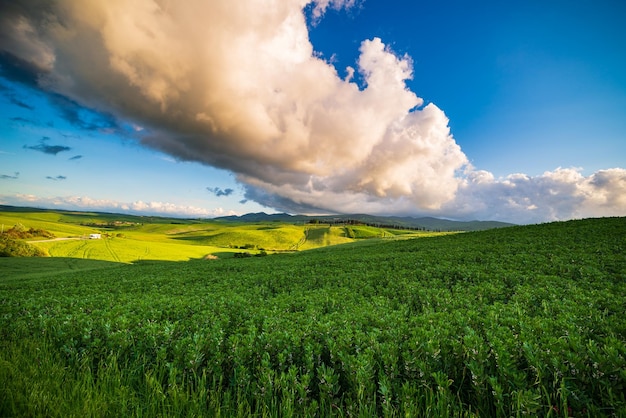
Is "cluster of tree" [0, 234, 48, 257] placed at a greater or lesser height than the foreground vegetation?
lesser

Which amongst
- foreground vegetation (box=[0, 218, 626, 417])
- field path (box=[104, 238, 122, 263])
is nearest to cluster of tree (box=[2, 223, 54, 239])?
field path (box=[104, 238, 122, 263])

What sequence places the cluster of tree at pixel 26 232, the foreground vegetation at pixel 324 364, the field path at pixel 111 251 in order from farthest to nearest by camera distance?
the cluster of tree at pixel 26 232, the field path at pixel 111 251, the foreground vegetation at pixel 324 364

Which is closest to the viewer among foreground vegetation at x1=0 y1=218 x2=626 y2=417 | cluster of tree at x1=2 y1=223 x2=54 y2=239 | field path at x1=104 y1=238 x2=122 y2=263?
foreground vegetation at x1=0 y1=218 x2=626 y2=417

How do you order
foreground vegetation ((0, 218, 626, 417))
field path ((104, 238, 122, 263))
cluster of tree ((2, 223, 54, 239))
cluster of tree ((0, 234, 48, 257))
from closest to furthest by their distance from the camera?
foreground vegetation ((0, 218, 626, 417)) → cluster of tree ((0, 234, 48, 257)) → field path ((104, 238, 122, 263)) → cluster of tree ((2, 223, 54, 239))

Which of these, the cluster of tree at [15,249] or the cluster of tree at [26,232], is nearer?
the cluster of tree at [15,249]

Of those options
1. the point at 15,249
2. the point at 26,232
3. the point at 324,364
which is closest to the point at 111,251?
the point at 15,249

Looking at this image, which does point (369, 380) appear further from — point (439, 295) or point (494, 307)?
point (439, 295)

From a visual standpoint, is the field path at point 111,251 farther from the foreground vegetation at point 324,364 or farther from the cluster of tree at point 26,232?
the foreground vegetation at point 324,364

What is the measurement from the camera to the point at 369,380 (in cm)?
524

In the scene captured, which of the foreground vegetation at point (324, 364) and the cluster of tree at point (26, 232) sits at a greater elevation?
the foreground vegetation at point (324, 364)

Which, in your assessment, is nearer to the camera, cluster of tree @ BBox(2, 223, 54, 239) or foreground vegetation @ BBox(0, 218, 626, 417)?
foreground vegetation @ BBox(0, 218, 626, 417)

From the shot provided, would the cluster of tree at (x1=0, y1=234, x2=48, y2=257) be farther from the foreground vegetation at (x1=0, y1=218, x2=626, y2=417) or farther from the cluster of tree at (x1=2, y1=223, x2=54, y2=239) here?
the foreground vegetation at (x1=0, y1=218, x2=626, y2=417)

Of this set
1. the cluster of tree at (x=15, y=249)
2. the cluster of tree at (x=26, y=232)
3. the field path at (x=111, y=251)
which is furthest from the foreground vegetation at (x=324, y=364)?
the cluster of tree at (x=26, y=232)

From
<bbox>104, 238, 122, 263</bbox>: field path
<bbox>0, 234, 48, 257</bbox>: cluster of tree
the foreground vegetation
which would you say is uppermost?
the foreground vegetation
